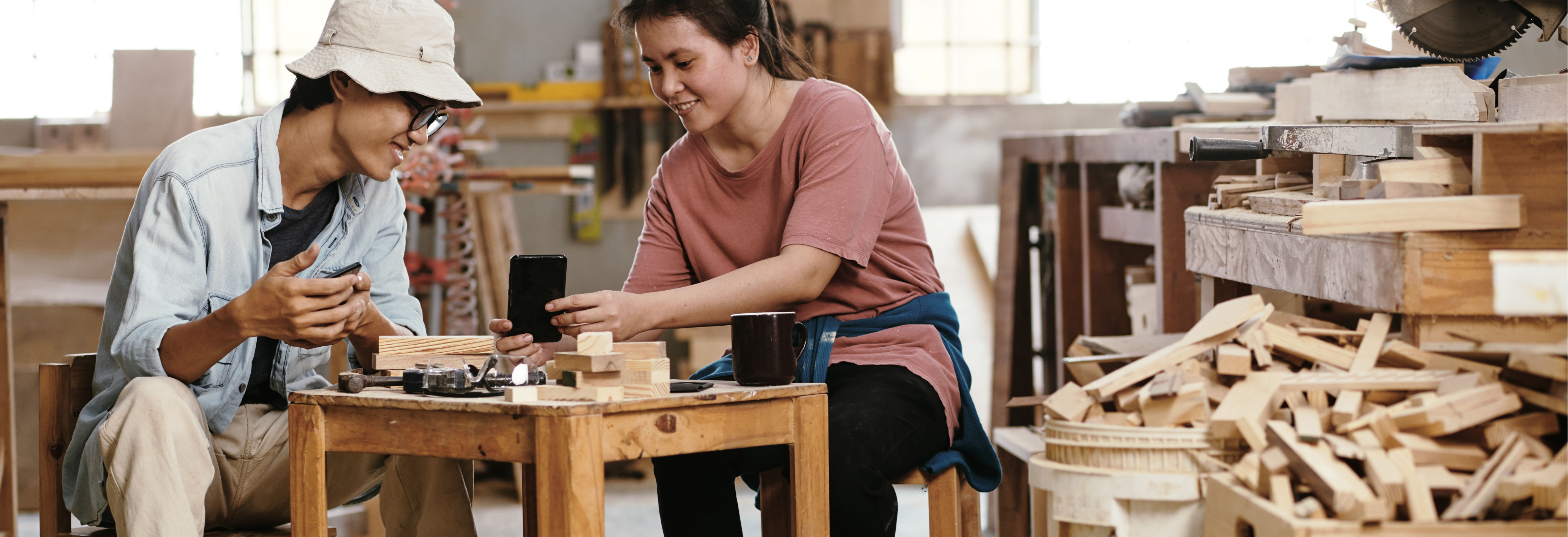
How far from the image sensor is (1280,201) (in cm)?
211

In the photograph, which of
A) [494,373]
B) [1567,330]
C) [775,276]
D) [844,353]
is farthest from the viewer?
[844,353]

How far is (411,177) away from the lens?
14.9 ft

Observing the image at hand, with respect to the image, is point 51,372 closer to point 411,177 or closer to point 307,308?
point 307,308

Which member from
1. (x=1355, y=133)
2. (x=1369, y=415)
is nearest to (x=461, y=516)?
(x=1369, y=415)

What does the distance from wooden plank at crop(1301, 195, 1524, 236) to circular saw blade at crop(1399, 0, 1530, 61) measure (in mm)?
732

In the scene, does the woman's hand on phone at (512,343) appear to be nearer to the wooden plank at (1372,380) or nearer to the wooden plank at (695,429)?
the wooden plank at (695,429)

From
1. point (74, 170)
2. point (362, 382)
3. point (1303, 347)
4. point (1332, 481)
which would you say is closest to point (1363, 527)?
point (1332, 481)

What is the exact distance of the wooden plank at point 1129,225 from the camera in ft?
10.6

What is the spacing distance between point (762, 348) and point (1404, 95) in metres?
1.28

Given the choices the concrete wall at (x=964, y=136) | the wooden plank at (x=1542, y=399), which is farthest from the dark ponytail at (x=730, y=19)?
the concrete wall at (x=964, y=136)

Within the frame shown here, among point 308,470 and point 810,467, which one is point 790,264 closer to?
point 810,467

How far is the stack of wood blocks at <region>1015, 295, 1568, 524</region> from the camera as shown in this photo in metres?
1.42

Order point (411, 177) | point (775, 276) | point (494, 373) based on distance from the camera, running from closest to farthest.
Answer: point (494, 373) < point (775, 276) < point (411, 177)

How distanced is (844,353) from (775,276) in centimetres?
24
